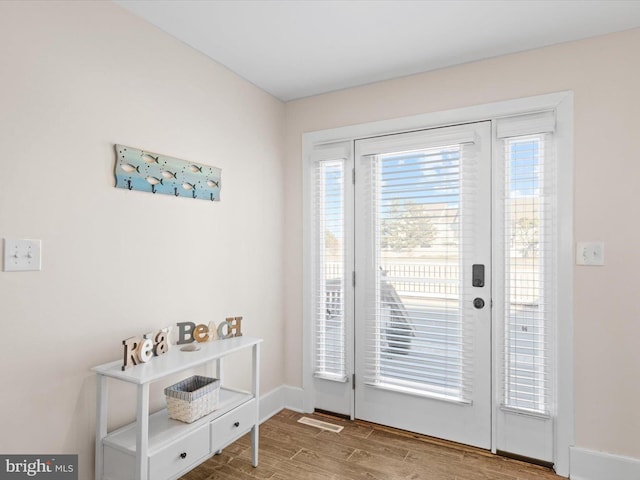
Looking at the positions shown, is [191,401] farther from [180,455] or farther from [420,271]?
[420,271]

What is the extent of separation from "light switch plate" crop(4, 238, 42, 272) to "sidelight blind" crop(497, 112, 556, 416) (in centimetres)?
246

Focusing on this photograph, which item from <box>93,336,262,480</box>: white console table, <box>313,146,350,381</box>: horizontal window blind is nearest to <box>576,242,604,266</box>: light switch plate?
<box>313,146,350,381</box>: horizontal window blind

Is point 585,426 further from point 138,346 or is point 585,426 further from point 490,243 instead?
point 138,346

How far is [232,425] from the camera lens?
2.15m

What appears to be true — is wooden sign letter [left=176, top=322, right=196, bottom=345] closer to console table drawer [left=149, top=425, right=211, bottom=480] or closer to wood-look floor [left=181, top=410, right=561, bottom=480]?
console table drawer [left=149, top=425, right=211, bottom=480]

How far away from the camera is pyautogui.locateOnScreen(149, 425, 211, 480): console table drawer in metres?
1.70

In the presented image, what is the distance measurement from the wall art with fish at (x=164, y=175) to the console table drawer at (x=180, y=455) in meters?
1.26

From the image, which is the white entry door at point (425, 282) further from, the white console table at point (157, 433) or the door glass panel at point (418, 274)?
the white console table at point (157, 433)

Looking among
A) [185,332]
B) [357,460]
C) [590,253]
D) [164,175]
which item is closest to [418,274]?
[590,253]

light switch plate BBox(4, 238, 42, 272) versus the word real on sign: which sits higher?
light switch plate BBox(4, 238, 42, 272)

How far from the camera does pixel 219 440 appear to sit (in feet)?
6.73

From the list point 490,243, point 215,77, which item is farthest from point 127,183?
point 490,243

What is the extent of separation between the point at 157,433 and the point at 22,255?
995 mm

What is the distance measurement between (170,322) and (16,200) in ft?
3.23
